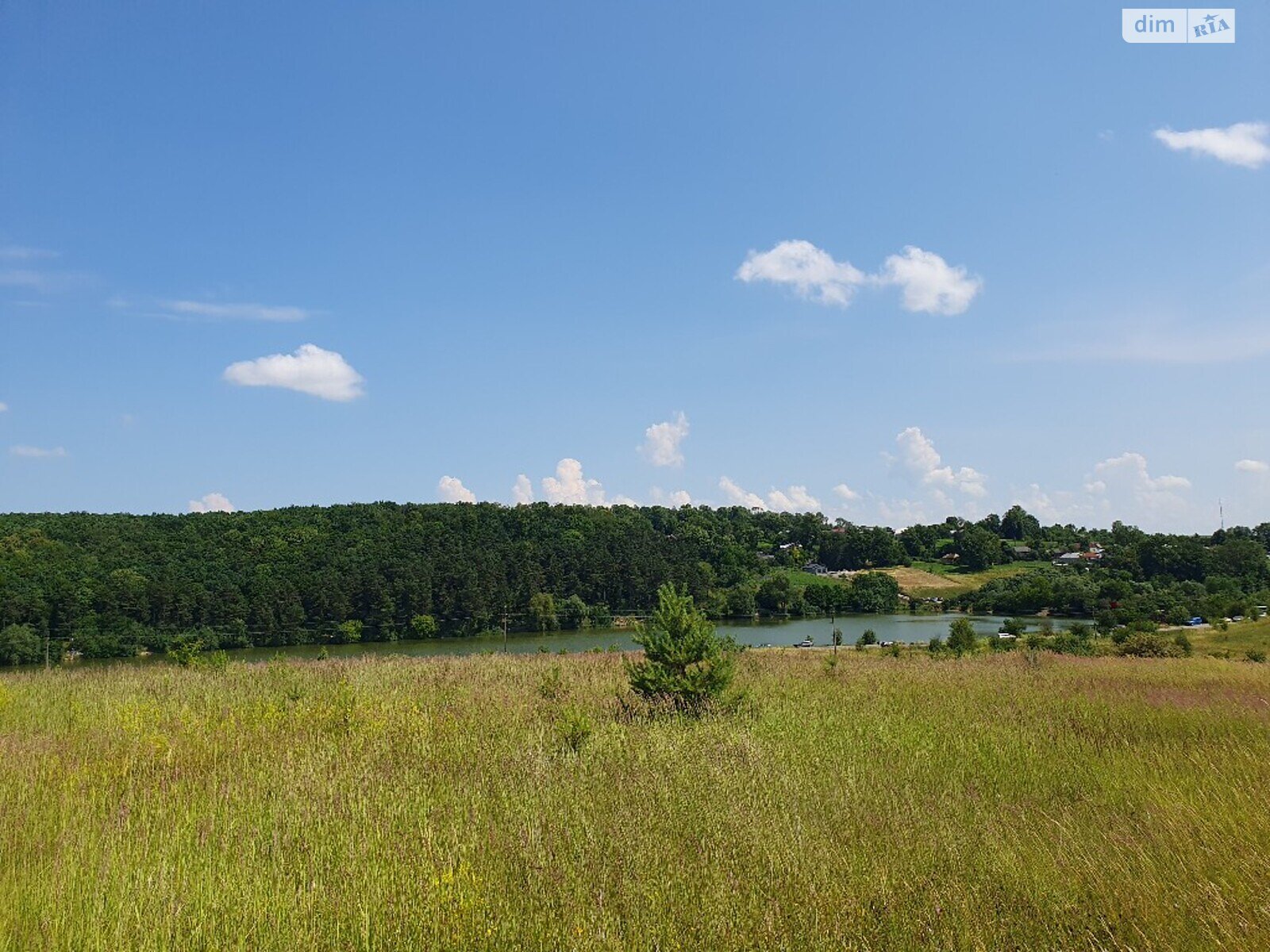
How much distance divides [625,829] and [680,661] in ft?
20.8

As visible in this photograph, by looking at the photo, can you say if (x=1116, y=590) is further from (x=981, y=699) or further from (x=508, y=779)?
(x=508, y=779)

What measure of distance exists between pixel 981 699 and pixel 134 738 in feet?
40.3

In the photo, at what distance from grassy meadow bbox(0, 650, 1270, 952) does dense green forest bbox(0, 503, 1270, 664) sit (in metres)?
61.9

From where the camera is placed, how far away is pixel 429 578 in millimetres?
84500

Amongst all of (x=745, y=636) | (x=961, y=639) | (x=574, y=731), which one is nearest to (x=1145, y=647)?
(x=961, y=639)

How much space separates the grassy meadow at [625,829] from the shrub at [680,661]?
73 centimetres

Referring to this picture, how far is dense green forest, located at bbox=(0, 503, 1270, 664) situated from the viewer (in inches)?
2618

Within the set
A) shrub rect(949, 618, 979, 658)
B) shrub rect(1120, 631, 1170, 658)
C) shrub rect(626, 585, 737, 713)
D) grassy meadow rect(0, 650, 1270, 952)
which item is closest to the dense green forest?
shrub rect(1120, 631, 1170, 658)

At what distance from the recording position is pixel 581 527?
12450 cm

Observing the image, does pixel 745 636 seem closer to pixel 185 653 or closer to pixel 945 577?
pixel 185 653

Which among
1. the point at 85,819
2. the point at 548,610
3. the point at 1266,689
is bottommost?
the point at 548,610

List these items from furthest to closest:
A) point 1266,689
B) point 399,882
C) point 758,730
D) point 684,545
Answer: point 684,545
point 1266,689
point 758,730
point 399,882

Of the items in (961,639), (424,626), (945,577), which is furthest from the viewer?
(945,577)

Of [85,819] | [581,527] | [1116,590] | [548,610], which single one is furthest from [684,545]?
[85,819]
